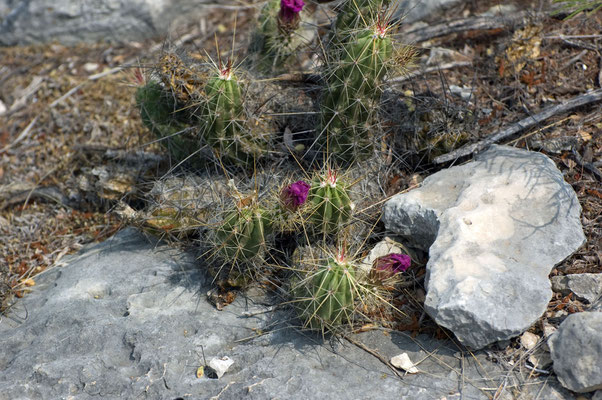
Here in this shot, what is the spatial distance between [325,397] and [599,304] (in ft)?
5.19

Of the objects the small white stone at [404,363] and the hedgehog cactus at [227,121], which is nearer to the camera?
the small white stone at [404,363]

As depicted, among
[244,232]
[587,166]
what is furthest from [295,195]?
[587,166]

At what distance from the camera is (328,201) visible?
3242 millimetres

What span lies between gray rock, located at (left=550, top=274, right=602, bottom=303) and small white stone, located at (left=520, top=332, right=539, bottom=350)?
14.7 inches

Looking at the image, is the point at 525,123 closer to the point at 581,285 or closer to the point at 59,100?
the point at 581,285

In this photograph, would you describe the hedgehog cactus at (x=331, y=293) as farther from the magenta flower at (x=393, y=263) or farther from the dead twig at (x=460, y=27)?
the dead twig at (x=460, y=27)

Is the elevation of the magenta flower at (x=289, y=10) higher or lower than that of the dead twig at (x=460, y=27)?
higher

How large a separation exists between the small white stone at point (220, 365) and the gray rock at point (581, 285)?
190 cm

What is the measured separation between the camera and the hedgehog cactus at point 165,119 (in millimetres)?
3992

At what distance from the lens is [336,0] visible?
4691mm

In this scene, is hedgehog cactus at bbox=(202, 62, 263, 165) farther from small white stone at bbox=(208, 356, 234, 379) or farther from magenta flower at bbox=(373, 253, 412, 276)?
small white stone at bbox=(208, 356, 234, 379)

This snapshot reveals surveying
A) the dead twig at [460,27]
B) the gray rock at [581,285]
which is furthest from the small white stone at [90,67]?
the gray rock at [581,285]

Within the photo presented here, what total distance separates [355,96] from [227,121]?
0.85 metres

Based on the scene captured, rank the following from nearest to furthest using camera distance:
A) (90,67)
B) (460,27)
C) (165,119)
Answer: (165,119) → (460,27) → (90,67)
